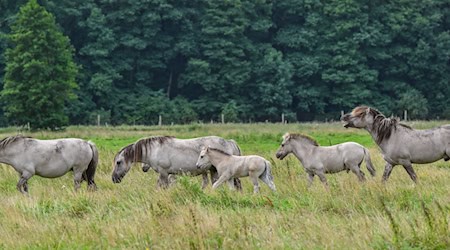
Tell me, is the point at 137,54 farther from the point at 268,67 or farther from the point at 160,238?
the point at 160,238

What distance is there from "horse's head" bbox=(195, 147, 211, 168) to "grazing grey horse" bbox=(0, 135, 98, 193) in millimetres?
2379

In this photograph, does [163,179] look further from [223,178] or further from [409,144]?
[409,144]

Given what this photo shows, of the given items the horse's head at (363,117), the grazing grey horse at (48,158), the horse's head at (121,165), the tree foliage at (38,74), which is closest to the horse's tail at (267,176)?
the horse's head at (363,117)

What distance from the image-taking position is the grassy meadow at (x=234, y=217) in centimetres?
885

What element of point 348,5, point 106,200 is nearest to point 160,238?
point 106,200

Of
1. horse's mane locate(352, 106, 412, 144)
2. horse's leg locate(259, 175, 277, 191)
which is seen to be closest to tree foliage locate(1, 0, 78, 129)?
horse's mane locate(352, 106, 412, 144)

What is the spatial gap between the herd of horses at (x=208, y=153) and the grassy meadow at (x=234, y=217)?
0.44m

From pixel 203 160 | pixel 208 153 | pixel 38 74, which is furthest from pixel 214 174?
pixel 38 74

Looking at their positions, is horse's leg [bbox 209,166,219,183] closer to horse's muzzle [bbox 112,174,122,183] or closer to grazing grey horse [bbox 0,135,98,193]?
horse's muzzle [bbox 112,174,122,183]

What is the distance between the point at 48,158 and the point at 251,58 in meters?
51.0

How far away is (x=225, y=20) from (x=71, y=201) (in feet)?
172

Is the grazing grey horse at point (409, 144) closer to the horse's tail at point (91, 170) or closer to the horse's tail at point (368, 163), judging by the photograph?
the horse's tail at point (368, 163)

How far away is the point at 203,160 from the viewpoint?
50.7 ft

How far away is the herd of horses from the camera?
15312 mm
